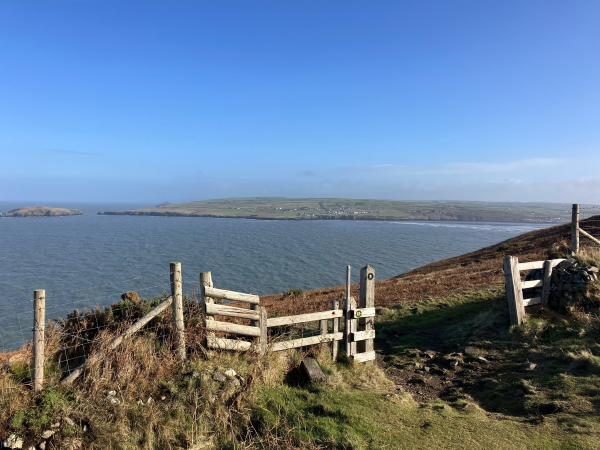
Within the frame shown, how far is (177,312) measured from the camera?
7.47 meters

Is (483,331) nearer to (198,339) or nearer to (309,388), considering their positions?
(309,388)

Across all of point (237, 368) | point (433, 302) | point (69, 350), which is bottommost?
point (433, 302)

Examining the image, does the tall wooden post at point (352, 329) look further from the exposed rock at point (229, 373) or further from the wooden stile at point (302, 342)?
the exposed rock at point (229, 373)

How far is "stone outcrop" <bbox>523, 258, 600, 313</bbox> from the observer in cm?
1150

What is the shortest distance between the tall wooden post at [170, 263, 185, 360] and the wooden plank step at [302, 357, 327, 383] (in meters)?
2.74

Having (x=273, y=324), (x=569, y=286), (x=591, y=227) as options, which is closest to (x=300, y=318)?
(x=273, y=324)

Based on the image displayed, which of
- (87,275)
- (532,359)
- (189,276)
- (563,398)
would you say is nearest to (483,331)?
(532,359)

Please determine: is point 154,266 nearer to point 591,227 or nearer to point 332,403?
point 591,227

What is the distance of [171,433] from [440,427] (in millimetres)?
4665

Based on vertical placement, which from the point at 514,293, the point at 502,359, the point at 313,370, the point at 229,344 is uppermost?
the point at 514,293

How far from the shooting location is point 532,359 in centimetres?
958

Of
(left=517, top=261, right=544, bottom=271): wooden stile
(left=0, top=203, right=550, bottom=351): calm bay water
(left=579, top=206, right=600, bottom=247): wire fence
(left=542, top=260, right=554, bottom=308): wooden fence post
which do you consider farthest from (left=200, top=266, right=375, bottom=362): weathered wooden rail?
(left=0, top=203, right=550, bottom=351): calm bay water

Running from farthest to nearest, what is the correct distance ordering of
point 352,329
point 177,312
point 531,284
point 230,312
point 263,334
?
point 531,284 < point 352,329 < point 263,334 < point 230,312 < point 177,312

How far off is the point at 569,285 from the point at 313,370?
9330 mm
